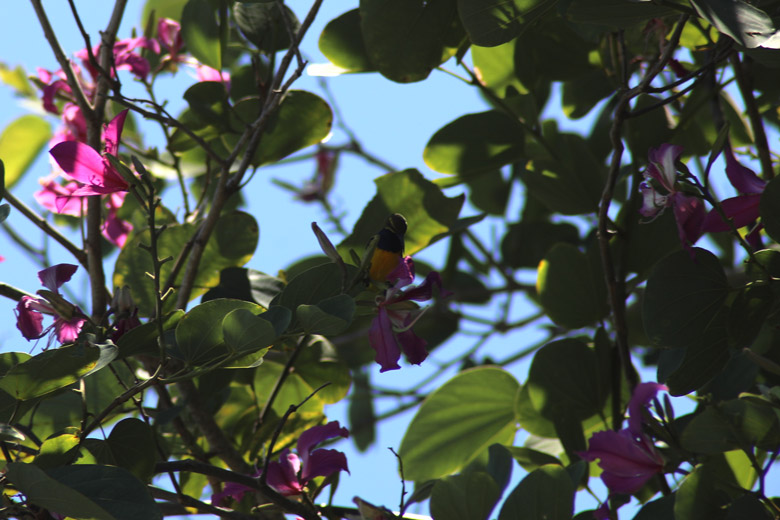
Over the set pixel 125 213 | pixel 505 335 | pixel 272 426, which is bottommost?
pixel 272 426

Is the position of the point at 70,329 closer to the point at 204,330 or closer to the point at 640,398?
the point at 204,330

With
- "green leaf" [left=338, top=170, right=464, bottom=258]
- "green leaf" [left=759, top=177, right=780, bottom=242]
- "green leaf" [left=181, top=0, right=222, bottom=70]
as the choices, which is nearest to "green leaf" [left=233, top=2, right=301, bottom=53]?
"green leaf" [left=181, top=0, right=222, bottom=70]

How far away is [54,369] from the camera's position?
58 centimetres

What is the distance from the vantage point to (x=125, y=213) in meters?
1.30

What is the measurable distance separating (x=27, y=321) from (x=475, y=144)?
2.11ft

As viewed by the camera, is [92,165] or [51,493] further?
[92,165]

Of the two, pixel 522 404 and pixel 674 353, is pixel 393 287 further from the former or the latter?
pixel 522 404

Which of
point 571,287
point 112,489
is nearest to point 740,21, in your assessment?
point 571,287

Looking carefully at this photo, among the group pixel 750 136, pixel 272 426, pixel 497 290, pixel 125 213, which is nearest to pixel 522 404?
pixel 272 426

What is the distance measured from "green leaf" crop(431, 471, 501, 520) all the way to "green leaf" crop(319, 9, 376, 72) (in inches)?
21.9

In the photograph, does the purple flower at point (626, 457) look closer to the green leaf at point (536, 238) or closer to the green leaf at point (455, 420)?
the green leaf at point (455, 420)

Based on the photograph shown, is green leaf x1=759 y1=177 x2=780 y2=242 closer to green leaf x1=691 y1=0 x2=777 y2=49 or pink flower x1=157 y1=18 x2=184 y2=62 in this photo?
green leaf x1=691 y1=0 x2=777 y2=49

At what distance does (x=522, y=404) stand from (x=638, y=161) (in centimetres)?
37

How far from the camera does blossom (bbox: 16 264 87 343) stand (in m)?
0.71
